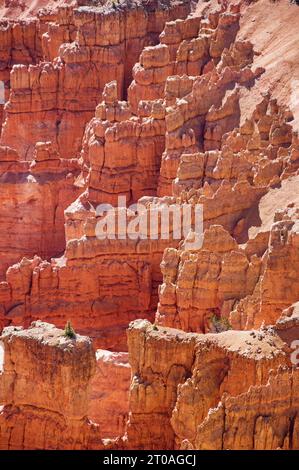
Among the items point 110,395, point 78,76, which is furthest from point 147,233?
point 78,76

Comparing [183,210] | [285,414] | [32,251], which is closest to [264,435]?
[285,414]

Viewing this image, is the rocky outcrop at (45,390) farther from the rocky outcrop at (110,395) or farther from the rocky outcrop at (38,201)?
the rocky outcrop at (38,201)

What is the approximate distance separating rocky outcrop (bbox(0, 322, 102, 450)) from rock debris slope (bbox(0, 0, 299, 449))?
0.04 m

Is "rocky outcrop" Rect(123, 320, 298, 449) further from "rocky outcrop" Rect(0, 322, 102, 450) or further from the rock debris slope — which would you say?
"rocky outcrop" Rect(0, 322, 102, 450)

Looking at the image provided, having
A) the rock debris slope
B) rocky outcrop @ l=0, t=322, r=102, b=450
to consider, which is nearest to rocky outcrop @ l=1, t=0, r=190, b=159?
the rock debris slope

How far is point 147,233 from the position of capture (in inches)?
3260

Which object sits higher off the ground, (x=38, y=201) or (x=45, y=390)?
(x=38, y=201)

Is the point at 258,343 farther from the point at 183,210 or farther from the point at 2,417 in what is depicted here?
the point at 183,210

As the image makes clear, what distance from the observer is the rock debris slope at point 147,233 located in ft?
218

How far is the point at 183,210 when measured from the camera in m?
80.9

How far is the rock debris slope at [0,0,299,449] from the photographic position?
218 ft

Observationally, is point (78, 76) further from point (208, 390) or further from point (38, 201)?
point (208, 390)

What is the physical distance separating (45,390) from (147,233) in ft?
54.1

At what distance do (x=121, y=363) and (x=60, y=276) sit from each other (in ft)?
36.3
